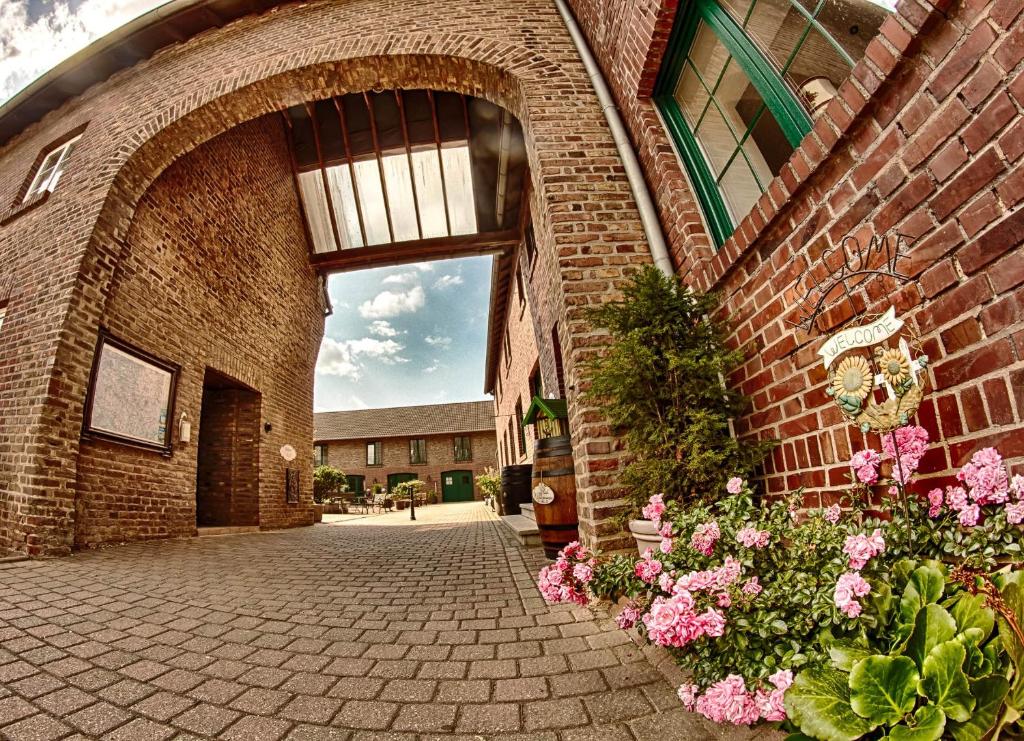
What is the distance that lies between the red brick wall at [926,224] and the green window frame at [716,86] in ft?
2.24

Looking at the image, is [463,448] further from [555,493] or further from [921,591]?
[921,591]

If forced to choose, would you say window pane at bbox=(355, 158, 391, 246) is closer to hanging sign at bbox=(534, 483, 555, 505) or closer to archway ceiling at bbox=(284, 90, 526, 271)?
archway ceiling at bbox=(284, 90, 526, 271)

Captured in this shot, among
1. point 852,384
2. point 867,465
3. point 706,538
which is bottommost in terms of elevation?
point 706,538

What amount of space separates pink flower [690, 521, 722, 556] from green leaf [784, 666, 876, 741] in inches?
17.3

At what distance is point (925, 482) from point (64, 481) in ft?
20.7

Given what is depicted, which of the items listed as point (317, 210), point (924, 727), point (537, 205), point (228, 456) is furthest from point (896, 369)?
point (317, 210)

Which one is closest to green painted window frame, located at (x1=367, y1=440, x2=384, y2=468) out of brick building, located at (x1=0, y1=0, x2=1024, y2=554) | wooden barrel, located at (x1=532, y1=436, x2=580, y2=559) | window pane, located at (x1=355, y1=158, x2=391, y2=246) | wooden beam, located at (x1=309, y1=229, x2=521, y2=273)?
brick building, located at (x1=0, y1=0, x2=1024, y2=554)

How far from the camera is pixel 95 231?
4676 millimetres

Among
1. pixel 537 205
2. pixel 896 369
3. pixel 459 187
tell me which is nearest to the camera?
pixel 896 369

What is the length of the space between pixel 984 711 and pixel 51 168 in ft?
33.6

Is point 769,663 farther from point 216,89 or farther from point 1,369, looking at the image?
point 216,89

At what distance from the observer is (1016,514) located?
96 centimetres

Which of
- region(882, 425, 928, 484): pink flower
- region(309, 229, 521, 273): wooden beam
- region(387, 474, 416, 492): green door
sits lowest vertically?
region(387, 474, 416, 492): green door

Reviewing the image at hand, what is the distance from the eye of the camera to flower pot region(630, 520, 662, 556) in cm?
197
